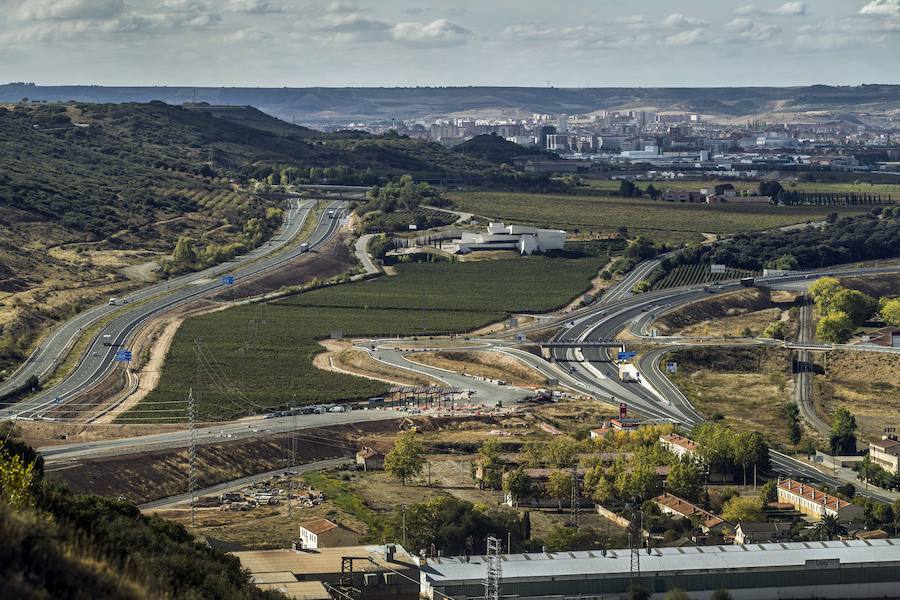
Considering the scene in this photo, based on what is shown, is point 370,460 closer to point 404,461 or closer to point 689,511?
point 404,461

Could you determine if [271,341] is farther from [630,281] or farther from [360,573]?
[360,573]

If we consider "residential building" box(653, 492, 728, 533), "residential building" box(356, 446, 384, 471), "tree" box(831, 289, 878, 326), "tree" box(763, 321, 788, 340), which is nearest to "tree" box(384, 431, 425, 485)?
"residential building" box(356, 446, 384, 471)

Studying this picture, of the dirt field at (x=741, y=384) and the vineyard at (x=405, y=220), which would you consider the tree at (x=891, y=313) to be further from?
the vineyard at (x=405, y=220)

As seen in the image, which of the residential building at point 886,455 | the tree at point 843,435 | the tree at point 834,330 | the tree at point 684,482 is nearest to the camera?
the tree at point 684,482

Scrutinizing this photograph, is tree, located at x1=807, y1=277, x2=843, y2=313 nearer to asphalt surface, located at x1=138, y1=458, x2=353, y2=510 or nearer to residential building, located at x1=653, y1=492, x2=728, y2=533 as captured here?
asphalt surface, located at x1=138, y1=458, x2=353, y2=510

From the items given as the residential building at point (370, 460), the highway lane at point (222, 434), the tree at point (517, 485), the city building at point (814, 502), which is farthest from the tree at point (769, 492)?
the highway lane at point (222, 434)

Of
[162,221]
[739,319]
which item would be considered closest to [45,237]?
[162,221]
